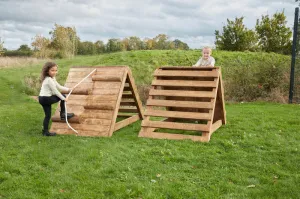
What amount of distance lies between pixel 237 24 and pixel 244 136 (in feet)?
53.7

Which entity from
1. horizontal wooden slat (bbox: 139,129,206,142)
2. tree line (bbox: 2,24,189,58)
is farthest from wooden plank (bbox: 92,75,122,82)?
tree line (bbox: 2,24,189,58)

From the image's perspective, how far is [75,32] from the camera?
3409 centimetres

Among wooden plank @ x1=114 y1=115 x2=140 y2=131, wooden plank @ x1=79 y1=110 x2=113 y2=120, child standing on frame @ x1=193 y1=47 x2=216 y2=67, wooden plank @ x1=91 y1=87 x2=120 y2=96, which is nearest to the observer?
wooden plank @ x1=79 y1=110 x2=113 y2=120

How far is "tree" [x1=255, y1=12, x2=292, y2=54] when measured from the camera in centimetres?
2238

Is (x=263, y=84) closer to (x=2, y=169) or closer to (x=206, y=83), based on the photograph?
(x=206, y=83)

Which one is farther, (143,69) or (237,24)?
(237,24)

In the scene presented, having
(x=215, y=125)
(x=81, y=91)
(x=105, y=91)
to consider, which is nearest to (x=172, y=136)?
(x=215, y=125)

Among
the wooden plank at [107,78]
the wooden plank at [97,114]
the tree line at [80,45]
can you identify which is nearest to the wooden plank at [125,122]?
the wooden plank at [97,114]

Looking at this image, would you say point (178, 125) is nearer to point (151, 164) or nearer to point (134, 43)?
point (151, 164)

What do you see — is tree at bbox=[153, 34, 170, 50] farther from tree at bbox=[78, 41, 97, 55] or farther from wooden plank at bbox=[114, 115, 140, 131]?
wooden plank at bbox=[114, 115, 140, 131]

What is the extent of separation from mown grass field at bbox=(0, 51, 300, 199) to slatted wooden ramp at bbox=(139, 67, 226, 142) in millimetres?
307

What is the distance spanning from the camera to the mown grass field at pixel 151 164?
4.00 m

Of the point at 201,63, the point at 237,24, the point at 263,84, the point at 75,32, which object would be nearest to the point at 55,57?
the point at 75,32

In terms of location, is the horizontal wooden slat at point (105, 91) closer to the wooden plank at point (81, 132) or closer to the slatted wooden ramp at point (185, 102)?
the slatted wooden ramp at point (185, 102)
